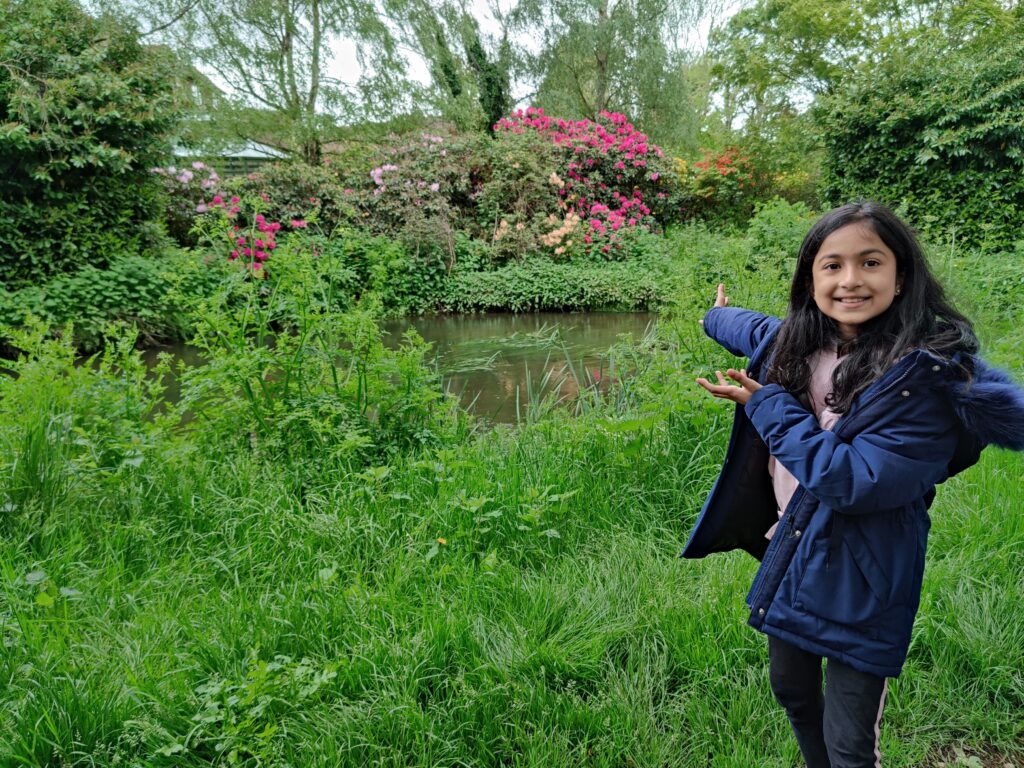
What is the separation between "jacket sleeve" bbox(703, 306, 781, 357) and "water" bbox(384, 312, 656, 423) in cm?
195

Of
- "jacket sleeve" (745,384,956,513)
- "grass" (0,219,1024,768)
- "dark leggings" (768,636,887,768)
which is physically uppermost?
"jacket sleeve" (745,384,956,513)

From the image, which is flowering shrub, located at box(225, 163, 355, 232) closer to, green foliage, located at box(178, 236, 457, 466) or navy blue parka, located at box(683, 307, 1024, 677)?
green foliage, located at box(178, 236, 457, 466)

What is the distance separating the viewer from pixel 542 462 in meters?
3.04

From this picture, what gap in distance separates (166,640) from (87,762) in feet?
1.38

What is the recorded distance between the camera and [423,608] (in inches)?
80.1

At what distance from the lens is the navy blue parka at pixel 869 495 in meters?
1.17

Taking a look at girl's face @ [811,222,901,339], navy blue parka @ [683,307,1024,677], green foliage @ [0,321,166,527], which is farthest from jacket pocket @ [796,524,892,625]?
green foliage @ [0,321,166,527]

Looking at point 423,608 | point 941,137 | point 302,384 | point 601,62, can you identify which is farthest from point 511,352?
point 601,62

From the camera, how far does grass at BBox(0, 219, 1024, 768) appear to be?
165 cm

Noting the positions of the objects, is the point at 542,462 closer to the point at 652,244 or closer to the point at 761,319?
the point at 761,319

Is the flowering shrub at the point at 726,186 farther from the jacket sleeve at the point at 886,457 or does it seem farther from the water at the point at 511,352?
the jacket sleeve at the point at 886,457

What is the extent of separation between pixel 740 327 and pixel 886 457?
683 mm

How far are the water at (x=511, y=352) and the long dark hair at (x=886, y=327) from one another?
7.98 ft

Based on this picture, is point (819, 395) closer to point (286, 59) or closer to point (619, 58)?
point (286, 59)
